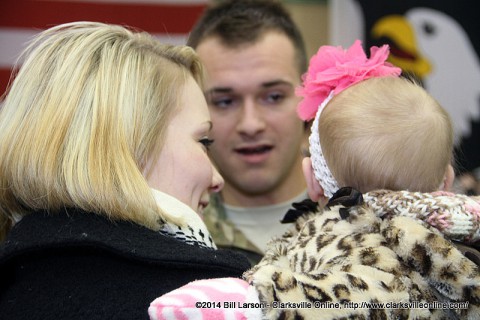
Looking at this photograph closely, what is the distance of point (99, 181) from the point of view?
164cm

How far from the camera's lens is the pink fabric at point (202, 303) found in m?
1.34

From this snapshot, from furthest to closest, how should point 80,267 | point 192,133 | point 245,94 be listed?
point 245,94, point 192,133, point 80,267

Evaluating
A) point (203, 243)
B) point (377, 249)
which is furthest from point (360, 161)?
point (203, 243)

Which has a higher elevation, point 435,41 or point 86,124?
point 86,124

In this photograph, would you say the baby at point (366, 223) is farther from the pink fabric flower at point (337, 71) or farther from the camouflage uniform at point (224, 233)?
A: the camouflage uniform at point (224, 233)

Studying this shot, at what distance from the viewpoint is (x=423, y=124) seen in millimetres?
1763

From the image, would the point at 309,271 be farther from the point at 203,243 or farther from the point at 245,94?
the point at 245,94

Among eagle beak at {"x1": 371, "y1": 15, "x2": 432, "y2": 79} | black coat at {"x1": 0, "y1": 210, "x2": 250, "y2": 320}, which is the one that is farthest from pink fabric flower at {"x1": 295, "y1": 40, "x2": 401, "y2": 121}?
eagle beak at {"x1": 371, "y1": 15, "x2": 432, "y2": 79}

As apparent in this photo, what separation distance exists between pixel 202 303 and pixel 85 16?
3562 mm

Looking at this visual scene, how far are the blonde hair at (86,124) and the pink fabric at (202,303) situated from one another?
→ 0.32 m

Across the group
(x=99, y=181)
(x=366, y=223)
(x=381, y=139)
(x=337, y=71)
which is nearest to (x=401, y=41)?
(x=337, y=71)

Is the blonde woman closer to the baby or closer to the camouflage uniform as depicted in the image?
the baby

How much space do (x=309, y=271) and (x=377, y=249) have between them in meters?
0.16

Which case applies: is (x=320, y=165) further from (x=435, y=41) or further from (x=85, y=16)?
(x=85, y=16)
